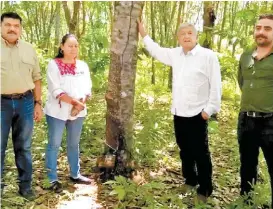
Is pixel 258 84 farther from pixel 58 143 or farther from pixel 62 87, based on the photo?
pixel 58 143

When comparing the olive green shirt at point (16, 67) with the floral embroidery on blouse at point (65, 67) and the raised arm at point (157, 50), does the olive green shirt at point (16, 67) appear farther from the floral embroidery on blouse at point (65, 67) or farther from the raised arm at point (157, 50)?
the raised arm at point (157, 50)

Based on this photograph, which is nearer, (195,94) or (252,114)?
(252,114)

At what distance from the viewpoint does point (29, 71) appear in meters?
3.61

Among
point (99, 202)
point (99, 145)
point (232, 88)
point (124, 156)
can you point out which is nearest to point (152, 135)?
point (99, 145)

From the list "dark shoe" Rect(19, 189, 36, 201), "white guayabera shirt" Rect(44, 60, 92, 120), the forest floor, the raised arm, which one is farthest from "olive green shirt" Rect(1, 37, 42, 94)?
the raised arm

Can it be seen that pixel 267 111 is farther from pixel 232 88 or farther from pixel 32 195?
pixel 232 88

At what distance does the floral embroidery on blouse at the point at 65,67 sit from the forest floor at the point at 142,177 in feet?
2.90

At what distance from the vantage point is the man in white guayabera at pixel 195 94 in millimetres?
3740

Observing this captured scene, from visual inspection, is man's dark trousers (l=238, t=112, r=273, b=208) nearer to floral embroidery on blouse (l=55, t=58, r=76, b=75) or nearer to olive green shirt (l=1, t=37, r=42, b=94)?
floral embroidery on blouse (l=55, t=58, r=76, b=75)

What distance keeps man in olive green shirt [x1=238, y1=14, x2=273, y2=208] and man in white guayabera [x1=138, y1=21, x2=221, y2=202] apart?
282 mm

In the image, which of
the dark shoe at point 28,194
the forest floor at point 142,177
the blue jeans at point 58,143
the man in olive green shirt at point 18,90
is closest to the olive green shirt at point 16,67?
the man in olive green shirt at point 18,90

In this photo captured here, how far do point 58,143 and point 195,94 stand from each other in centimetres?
155

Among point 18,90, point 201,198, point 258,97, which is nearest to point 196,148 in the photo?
point 201,198

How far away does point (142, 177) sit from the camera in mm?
4395
